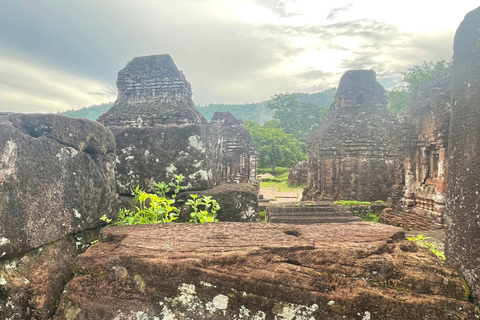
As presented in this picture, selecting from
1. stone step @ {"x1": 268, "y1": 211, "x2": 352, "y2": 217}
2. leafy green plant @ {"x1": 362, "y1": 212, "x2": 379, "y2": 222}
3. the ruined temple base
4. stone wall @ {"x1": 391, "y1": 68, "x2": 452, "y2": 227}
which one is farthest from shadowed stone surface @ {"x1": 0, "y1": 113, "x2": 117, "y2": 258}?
leafy green plant @ {"x1": 362, "y1": 212, "x2": 379, "y2": 222}

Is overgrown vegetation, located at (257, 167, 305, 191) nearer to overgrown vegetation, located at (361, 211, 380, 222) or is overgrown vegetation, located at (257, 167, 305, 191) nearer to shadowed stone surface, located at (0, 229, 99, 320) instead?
overgrown vegetation, located at (361, 211, 380, 222)

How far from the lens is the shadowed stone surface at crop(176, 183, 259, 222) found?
246 centimetres

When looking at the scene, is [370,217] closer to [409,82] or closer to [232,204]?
[232,204]

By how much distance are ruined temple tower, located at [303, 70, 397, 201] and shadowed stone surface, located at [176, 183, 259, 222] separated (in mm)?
10984

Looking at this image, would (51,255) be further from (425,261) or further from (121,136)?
(425,261)

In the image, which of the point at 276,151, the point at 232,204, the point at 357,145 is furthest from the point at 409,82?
the point at 232,204

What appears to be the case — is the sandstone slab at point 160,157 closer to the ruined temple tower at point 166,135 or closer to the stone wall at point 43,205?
the ruined temple tower at point 166,135

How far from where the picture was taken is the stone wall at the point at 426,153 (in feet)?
26.1

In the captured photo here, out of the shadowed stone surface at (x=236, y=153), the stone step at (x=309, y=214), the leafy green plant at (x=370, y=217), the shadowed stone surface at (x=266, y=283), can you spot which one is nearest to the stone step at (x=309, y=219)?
the stone step at (x=309, y=214)

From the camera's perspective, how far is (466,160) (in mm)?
1386

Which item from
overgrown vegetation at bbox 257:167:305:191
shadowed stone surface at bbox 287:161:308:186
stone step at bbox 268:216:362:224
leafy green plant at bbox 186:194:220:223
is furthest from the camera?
shadowed stone surface at bbox 287:161:308:186

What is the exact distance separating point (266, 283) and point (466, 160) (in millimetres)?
1172

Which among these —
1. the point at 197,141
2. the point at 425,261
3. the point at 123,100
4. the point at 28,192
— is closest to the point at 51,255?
the point at 28,192

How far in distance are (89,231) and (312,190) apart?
13.3 metres
